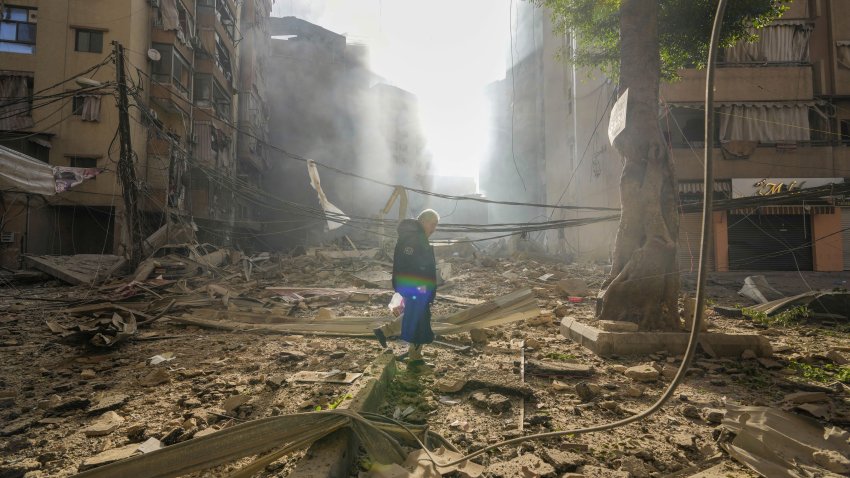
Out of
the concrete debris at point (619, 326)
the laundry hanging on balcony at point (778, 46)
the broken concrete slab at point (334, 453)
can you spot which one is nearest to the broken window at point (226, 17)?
the laundry hanging on balcony at point (778, 46)

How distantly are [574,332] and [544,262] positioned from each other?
45.3 feet

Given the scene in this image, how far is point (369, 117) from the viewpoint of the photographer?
4341 cm

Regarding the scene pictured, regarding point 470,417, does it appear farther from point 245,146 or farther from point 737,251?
point 245,146

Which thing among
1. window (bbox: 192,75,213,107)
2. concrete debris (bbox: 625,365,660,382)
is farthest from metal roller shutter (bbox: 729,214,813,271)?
window (bbox: 192,75,213,107)

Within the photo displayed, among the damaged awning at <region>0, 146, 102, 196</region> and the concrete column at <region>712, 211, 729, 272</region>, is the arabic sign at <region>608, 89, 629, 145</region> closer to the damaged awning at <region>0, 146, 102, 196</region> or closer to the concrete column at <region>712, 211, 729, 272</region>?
the damaged awning at <region>0, 146, 102, 196</region>

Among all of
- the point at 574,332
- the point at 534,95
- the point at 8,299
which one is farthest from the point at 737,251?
the point at 534,95

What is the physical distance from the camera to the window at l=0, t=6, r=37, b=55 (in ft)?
59.1

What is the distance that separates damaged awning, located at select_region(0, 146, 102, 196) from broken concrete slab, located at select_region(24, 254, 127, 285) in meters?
2.43

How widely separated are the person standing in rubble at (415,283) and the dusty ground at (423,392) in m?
0.38

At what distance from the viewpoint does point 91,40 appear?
19.0 metres

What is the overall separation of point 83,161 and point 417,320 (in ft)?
69.2

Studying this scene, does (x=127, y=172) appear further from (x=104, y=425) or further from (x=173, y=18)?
(x=173, y=18)

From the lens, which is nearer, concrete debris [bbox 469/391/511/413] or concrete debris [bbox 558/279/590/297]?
concrete debris [bbox 469/391/511/413]

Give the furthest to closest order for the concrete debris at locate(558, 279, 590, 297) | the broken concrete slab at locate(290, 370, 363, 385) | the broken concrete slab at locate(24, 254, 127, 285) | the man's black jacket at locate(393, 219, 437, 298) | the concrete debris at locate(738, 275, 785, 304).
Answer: the broken concrete slab at locate(24, 254, 127, 285), the concrete debris at locate(558, 279, 590, 297), the concrete debris at locate(738, 275, 785, 304), the man's black jacket at locate(393, 219, 437, 298), the broken concrete slab at locate(290, 370, 363, 385)
